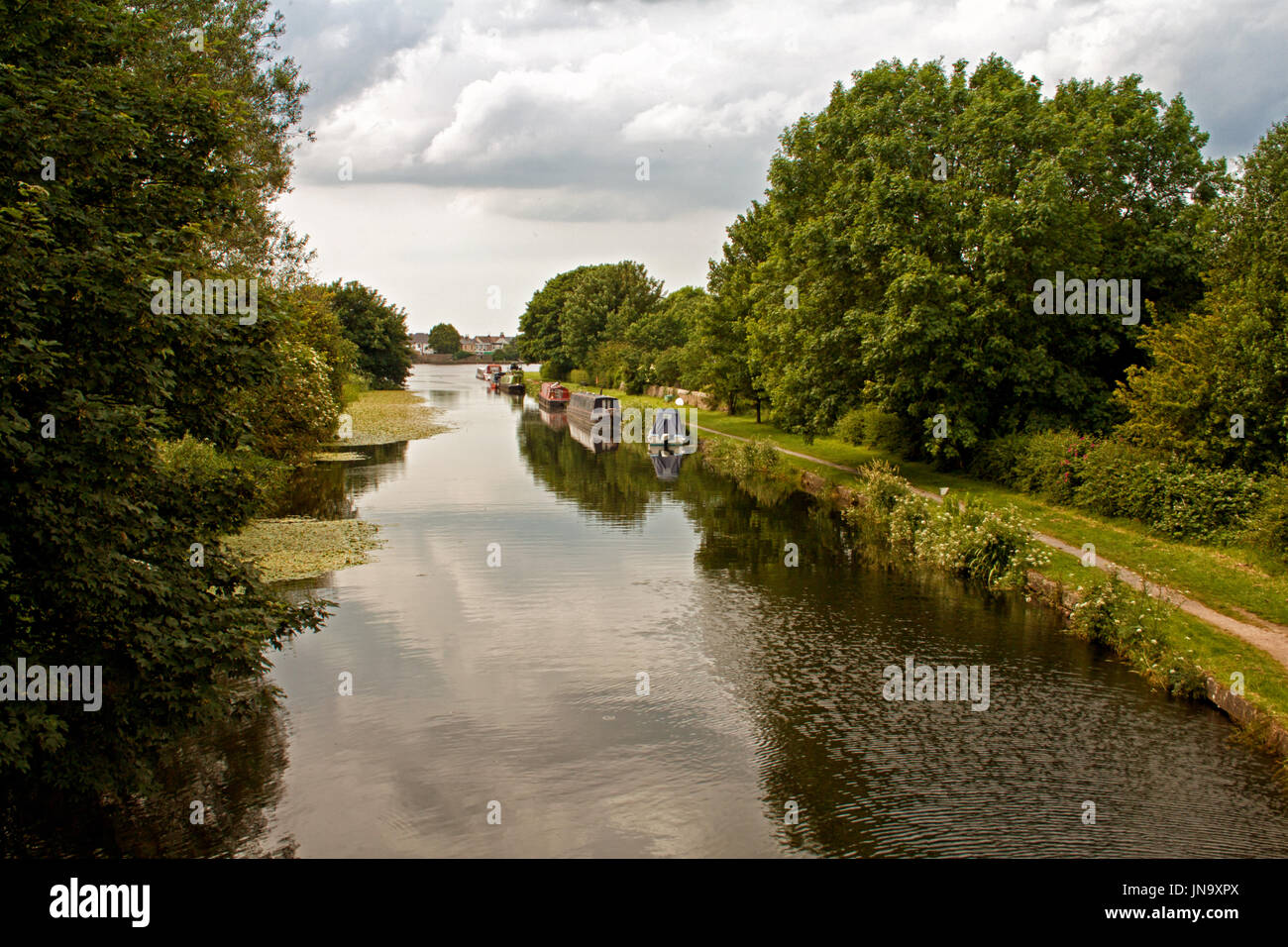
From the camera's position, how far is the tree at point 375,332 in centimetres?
8175

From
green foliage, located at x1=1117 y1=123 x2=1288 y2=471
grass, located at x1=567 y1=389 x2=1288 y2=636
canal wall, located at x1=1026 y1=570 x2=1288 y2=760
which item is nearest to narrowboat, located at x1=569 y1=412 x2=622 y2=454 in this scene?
grass, located at x1=567 y1=389 x2=1288 y2=636

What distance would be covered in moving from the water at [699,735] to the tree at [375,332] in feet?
219

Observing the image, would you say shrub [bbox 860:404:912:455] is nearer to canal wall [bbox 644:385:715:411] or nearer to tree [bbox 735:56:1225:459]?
tree [bbox 735:56:1225:459]

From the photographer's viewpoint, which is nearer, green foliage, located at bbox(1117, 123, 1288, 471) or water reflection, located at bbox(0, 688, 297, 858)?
water reflection, located at bbox(0, 688, 297, 858)

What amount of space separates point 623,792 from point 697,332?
4222 cm

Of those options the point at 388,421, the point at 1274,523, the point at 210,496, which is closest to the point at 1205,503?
the point at 1274,523

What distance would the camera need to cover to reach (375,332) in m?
83.9

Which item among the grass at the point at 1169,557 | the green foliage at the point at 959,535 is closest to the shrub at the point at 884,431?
the grass at the point at 1169,557

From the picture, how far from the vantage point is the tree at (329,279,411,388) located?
81.8 metres

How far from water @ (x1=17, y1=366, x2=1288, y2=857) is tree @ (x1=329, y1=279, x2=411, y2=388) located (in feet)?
219

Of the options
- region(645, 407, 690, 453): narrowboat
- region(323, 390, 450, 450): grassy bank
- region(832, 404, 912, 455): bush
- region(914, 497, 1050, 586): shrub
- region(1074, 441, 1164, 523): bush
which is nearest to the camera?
region(914, 497, 1050, 586): shrub

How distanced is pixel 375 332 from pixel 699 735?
78160 millimetres
